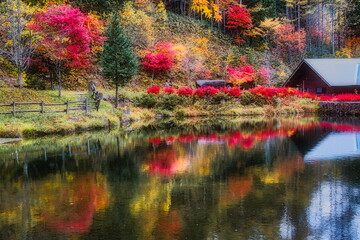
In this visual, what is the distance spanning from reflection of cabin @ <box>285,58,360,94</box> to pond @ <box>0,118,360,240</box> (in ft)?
65.2

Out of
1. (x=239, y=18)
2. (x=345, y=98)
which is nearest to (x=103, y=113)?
(x=345, y=98)

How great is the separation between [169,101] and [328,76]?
17.5 m

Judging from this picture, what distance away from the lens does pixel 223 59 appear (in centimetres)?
5047

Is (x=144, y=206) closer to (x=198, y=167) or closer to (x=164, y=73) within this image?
(x=198, y=167)

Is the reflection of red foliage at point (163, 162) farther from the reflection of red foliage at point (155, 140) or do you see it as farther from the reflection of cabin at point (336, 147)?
the reflection of cabin at point (336, 147)

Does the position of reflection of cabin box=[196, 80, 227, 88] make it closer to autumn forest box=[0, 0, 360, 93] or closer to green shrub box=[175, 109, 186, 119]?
→ autumn forest box=[0, 0, 360, 93]

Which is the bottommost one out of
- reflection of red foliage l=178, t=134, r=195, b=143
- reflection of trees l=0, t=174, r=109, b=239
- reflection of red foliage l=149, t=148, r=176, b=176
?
reflection of trees l=0, t=174, r=109, b=239

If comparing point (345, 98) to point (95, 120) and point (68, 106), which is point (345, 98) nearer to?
point (95, 120)

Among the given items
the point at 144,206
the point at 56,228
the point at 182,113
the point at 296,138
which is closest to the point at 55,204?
the point at 56,228

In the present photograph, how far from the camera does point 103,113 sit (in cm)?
2866

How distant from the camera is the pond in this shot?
8.02 meters

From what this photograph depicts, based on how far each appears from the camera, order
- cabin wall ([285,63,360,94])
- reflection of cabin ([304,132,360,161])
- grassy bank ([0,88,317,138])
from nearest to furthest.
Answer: reflection of cabin ([304,132,360,161])
grassy bank ([0,88,317,138])
cabin wall ([285,63,360,94])

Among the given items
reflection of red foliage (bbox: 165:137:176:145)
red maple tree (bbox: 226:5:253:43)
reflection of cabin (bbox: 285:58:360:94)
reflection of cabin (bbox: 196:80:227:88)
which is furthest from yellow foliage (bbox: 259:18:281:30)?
reflection of red foliage (bbox: 165:137:176:145)

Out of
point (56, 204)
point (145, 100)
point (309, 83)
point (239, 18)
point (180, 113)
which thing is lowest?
point (56, 204)
